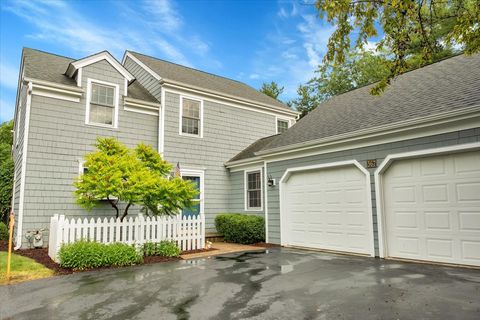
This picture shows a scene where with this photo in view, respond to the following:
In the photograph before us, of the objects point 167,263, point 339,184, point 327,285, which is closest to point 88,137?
point 167,263

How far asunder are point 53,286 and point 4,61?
60.4ft

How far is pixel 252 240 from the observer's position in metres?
11.1

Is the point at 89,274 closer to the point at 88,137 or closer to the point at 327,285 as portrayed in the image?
the point at 327,285

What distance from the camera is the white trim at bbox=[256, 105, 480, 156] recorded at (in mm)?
6395

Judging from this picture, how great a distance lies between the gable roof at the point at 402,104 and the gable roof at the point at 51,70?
5409 mm

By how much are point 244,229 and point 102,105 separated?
6.52 metres

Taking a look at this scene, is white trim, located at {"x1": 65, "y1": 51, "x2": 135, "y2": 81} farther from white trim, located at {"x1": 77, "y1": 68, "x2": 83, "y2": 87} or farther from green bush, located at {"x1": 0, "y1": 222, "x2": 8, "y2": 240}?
green bush, located at {"x1": 0, "y1": 222, "x2": 8, "y2": 240}

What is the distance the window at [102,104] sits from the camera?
35.9ft

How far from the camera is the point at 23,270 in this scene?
6.71m

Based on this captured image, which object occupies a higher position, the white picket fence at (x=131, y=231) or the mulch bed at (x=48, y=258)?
the white picket fence at (x=131, y=231)

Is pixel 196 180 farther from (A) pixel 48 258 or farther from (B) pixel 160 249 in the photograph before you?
(A) pixel 48 258

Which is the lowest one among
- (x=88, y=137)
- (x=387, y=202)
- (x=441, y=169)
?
(x=387, y=202)

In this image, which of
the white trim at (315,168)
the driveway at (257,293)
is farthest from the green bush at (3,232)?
the white trim at (315,168)

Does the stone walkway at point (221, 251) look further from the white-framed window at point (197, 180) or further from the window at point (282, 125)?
the window at point (282, 125)
